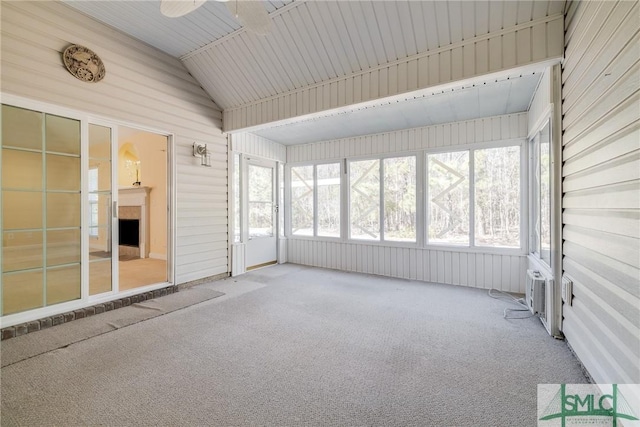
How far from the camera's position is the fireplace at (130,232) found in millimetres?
6591

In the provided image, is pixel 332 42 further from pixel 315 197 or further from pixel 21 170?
pixel 21 170

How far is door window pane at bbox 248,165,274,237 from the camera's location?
5449 millimetres

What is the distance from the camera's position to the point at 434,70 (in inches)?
114

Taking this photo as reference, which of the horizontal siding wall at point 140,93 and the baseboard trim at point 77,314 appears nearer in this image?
the baseboard trim at point 77,314

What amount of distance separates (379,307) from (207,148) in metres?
3.61

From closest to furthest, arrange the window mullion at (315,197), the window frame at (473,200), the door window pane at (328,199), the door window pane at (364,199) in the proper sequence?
the window frame at (473,200)
the door window pane at (364,199)
the door window pane at (328,199)
the window mullion at (315,197)

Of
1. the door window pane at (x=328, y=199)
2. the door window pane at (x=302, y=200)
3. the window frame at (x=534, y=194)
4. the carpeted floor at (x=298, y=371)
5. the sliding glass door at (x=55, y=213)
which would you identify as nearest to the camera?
the carpeted floor at (x=298, y=371)

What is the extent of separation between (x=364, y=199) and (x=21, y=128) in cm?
469

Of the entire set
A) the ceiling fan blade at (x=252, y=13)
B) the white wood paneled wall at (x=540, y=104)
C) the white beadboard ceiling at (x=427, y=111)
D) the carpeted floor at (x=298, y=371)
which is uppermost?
the ceiling fan blade at (x=252, y=13)

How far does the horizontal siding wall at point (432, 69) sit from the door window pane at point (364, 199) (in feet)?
6.34

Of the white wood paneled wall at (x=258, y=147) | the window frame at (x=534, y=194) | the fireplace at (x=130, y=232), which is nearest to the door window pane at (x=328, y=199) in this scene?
the white wood paneled wall at (x=258, y=147)

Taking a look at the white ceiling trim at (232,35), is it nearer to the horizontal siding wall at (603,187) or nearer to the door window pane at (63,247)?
the horizontal siding wall at (603,187)

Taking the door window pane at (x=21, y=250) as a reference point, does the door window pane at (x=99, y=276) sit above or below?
below

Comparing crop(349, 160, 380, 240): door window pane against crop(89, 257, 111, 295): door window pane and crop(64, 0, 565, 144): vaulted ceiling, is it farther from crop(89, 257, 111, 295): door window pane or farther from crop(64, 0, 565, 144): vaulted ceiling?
crop(89, 257, 111, 295): door window pane
